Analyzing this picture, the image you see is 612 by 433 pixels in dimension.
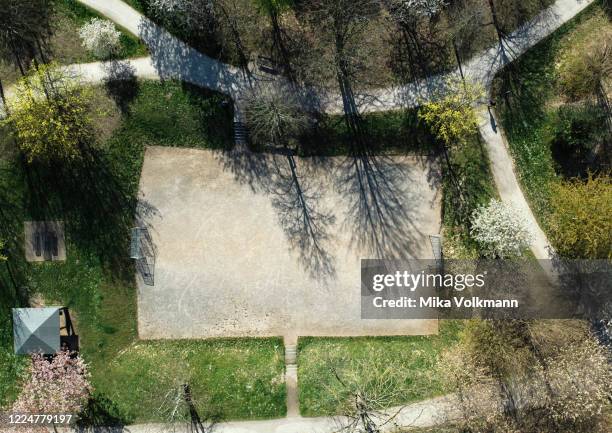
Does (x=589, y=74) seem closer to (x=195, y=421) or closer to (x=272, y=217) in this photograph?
(x=272, y=217)

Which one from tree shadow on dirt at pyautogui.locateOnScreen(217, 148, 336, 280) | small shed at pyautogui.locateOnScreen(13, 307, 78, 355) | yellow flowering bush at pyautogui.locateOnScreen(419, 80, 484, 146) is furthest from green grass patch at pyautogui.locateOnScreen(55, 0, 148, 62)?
yellow flowering bush at pyautogui.locateOnScreen(419, 80, 484, 146)

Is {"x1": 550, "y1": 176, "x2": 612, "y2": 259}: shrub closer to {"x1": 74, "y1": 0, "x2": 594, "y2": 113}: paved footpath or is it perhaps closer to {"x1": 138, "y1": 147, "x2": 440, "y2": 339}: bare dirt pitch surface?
{"x1": 138, "y1": 147, "x2": 440, "y2": 339}: bare dirt pitch surface

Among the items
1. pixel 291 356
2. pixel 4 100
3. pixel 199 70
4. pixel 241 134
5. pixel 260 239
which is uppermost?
pixel 199 70

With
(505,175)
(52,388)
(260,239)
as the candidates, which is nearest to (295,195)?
(260,239)

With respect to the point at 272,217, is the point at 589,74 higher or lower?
higher

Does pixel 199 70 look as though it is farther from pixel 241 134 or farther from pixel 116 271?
pixel 116 271

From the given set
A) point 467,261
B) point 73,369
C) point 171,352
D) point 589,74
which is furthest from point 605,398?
point 73,369
